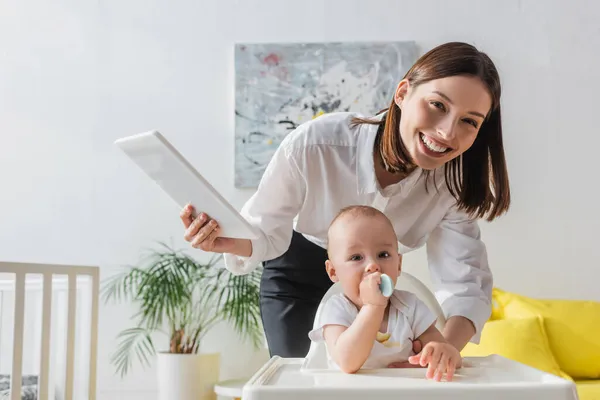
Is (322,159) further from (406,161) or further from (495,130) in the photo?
(495,130)

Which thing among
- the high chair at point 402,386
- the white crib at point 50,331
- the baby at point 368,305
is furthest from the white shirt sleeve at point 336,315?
the white crib at point 50,331

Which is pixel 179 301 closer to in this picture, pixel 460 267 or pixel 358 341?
pixel 460 267

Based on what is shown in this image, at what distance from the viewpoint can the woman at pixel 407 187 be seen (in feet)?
4.26

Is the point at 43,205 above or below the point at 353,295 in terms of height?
above

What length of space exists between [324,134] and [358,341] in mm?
581

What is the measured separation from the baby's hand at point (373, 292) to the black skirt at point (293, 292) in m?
0.55

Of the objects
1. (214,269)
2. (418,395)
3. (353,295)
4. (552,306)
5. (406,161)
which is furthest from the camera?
(214,269)

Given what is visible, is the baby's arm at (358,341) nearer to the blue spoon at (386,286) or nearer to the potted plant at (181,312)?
the blue spoon at (386,286)

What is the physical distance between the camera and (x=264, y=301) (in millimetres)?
1659

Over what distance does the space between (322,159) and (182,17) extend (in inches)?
80.5

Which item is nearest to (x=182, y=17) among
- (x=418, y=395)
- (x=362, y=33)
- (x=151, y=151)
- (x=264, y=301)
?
(x=362, y=33)

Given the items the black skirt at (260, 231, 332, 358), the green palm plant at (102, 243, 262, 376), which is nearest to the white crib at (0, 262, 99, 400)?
the green palm plant at (102, 243, 262, 376)

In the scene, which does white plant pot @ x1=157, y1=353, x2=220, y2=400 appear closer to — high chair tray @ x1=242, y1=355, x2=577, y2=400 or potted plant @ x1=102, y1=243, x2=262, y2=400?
potted plant @ x1=102, y1=243, x2=262, y2=400

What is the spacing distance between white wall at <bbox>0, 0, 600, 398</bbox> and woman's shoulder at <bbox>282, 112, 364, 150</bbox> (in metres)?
1.70
